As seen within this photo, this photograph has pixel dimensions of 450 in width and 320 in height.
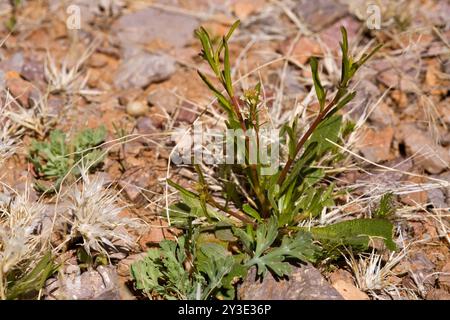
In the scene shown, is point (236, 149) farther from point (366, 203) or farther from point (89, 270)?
point (89, 270)

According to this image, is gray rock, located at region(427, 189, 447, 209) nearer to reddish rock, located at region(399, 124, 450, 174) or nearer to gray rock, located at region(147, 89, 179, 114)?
reddish rock, located at region(399, 124, 450, 174)

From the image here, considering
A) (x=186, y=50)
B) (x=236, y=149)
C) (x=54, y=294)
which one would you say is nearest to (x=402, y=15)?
(x=186, y=50)

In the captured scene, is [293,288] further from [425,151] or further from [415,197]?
[425,151]

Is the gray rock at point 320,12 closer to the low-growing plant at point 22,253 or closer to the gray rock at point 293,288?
the gray rock at point 293,288

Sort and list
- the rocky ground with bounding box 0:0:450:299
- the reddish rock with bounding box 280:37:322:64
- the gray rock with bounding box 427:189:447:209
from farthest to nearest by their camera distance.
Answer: the reddish rock with bounding box 280:37:322:64 < the gray rock with bounding box 427:189:447:209 < the rocky ground with bounding box 0:0:450:299

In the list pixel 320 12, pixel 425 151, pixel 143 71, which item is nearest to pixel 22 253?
pixel 143 71

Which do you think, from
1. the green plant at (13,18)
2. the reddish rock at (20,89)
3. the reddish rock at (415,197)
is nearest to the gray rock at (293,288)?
the reddish rock at (415,197)

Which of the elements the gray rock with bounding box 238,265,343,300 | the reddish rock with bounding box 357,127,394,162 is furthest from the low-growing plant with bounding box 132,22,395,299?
the reddish rock with bounding box 357,127,394,162
